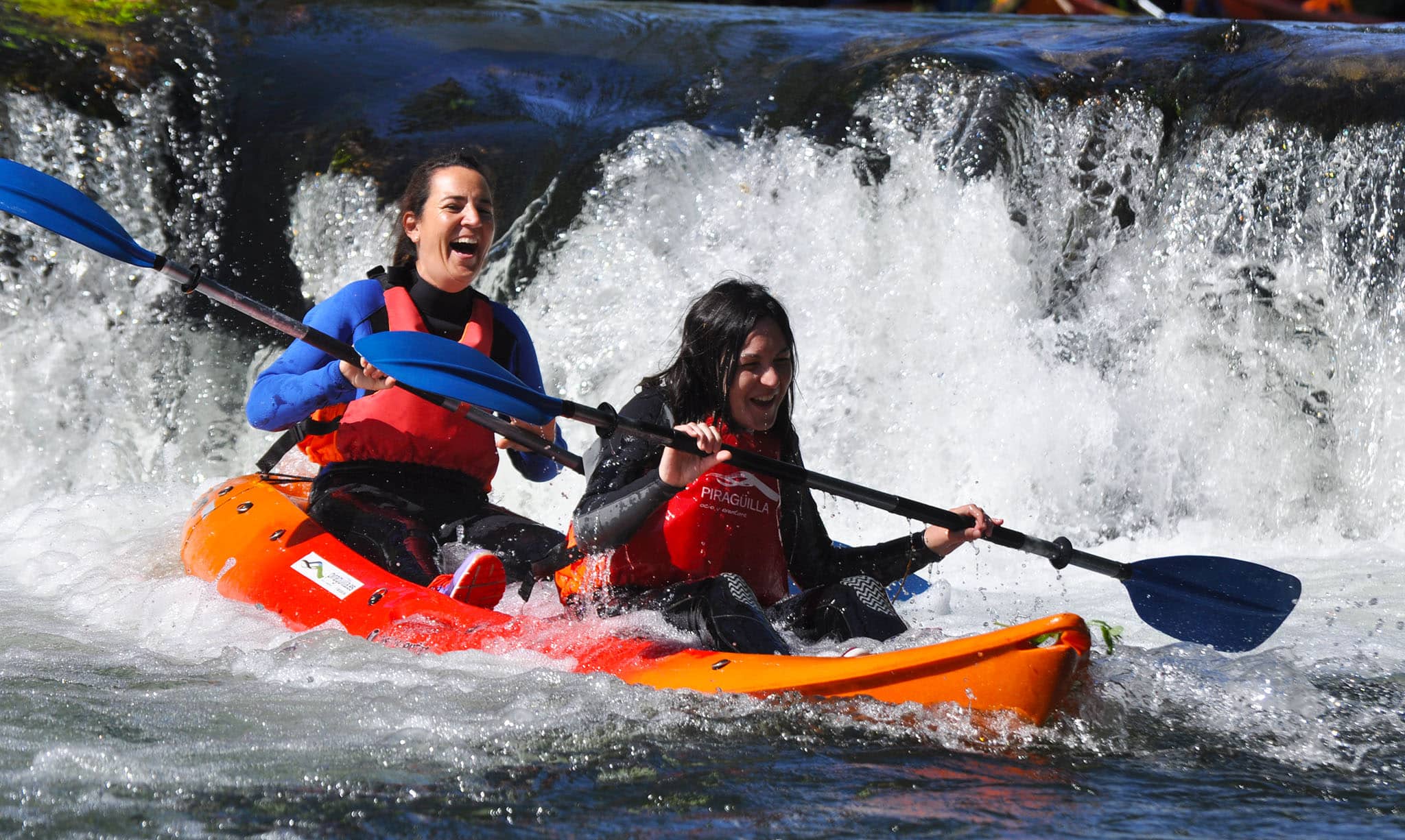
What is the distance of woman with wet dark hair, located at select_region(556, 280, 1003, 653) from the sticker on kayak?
0.51 m

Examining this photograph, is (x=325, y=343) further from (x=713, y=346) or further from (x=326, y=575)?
(x=713, y=346)

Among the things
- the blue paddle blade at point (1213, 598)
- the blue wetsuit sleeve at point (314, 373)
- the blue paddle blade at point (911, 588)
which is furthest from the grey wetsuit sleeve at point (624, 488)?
the blue paddle blade at point (911, 588)

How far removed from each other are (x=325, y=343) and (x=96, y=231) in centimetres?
87

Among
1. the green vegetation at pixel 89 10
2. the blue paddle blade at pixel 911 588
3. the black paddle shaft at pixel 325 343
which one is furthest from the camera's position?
the green vegetation at pixel 89 10

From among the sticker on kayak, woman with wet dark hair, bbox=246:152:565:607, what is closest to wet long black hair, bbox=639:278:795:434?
woman with wet dark hair, bbox=246:152:565:607

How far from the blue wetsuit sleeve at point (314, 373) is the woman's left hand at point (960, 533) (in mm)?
1315

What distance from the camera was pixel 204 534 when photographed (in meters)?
3.63

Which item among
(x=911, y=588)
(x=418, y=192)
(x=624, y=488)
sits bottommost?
(x=911, y=588)

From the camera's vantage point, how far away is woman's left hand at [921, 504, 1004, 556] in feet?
9.72

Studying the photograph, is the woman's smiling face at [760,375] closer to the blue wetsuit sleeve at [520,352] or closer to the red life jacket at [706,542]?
the red life jacket at [706,542]

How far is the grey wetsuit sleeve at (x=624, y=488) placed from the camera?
2688mm

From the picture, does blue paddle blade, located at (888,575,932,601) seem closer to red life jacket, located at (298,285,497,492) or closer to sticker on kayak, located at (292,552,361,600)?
red life jacket, located at (298,285,497,492)

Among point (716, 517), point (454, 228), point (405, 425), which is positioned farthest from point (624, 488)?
point (454, 228)

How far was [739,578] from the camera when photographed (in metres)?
2.80
